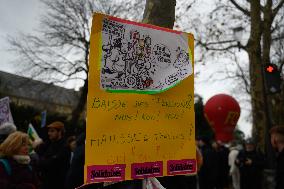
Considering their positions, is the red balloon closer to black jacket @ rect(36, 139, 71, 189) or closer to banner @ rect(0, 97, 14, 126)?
banner @ rect(0, 97, 14, 126)

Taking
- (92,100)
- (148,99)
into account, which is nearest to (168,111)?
(148,99)

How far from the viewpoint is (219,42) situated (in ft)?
68.1

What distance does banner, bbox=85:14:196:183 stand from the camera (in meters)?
2.96

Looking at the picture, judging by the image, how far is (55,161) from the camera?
20.1ft

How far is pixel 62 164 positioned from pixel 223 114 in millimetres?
7399

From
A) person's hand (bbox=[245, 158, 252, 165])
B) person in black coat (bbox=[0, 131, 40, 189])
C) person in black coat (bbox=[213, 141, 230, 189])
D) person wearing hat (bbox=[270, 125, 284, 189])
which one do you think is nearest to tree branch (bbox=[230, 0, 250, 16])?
person in black coat (bbox=[213, 141, 230, 189])

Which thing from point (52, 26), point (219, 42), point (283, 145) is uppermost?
point (52, 26)

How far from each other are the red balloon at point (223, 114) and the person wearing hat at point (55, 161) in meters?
7.20

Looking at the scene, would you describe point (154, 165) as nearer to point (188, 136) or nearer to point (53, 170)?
point (188, 136)

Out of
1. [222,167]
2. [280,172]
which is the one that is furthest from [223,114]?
[280,172]

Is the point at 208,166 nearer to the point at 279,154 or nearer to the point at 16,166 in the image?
the point at 279,154

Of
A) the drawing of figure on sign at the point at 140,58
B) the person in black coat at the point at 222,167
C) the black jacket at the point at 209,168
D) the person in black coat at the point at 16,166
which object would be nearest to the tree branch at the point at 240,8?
the person in black coat at the point at 222,167

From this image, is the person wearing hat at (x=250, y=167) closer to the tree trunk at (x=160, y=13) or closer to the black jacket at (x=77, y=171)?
the black jacket at (x=77, y=171)

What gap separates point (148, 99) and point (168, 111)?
208 mm
